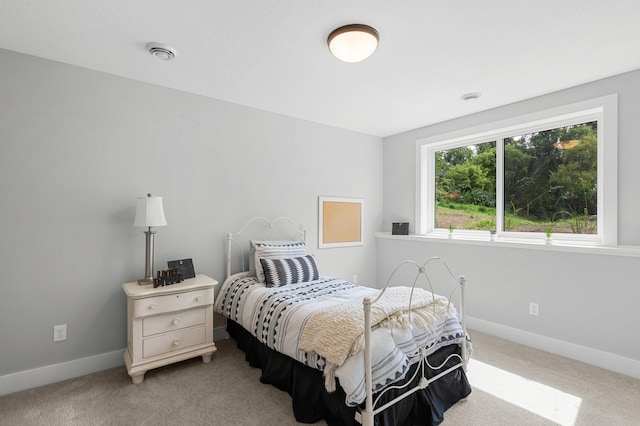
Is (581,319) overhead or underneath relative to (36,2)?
underneath

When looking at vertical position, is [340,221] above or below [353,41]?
below

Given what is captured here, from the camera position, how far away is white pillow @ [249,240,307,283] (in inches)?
124

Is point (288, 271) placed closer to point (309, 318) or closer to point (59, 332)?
point (309, 318)

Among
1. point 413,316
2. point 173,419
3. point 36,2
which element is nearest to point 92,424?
point 173,419

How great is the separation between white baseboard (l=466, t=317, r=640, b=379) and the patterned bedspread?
4.61 feet

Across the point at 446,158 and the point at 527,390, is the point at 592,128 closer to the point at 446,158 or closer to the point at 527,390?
the point at 446,158

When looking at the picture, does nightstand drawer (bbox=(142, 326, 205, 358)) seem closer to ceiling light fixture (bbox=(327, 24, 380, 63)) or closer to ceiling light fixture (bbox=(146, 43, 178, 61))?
ceiling light fixture (bbox=(146, 43, 178, 61))

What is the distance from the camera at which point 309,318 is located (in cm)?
216

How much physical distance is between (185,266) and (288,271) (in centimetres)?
93

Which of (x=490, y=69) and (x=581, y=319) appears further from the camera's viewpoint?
(x=581, y=319)

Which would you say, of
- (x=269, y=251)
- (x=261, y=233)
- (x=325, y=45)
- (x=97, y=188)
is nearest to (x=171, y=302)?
(x=269, y=251)

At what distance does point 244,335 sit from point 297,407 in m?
1.10

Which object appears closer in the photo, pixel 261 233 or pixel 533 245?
pixel 533 245

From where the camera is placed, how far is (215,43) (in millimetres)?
2252
